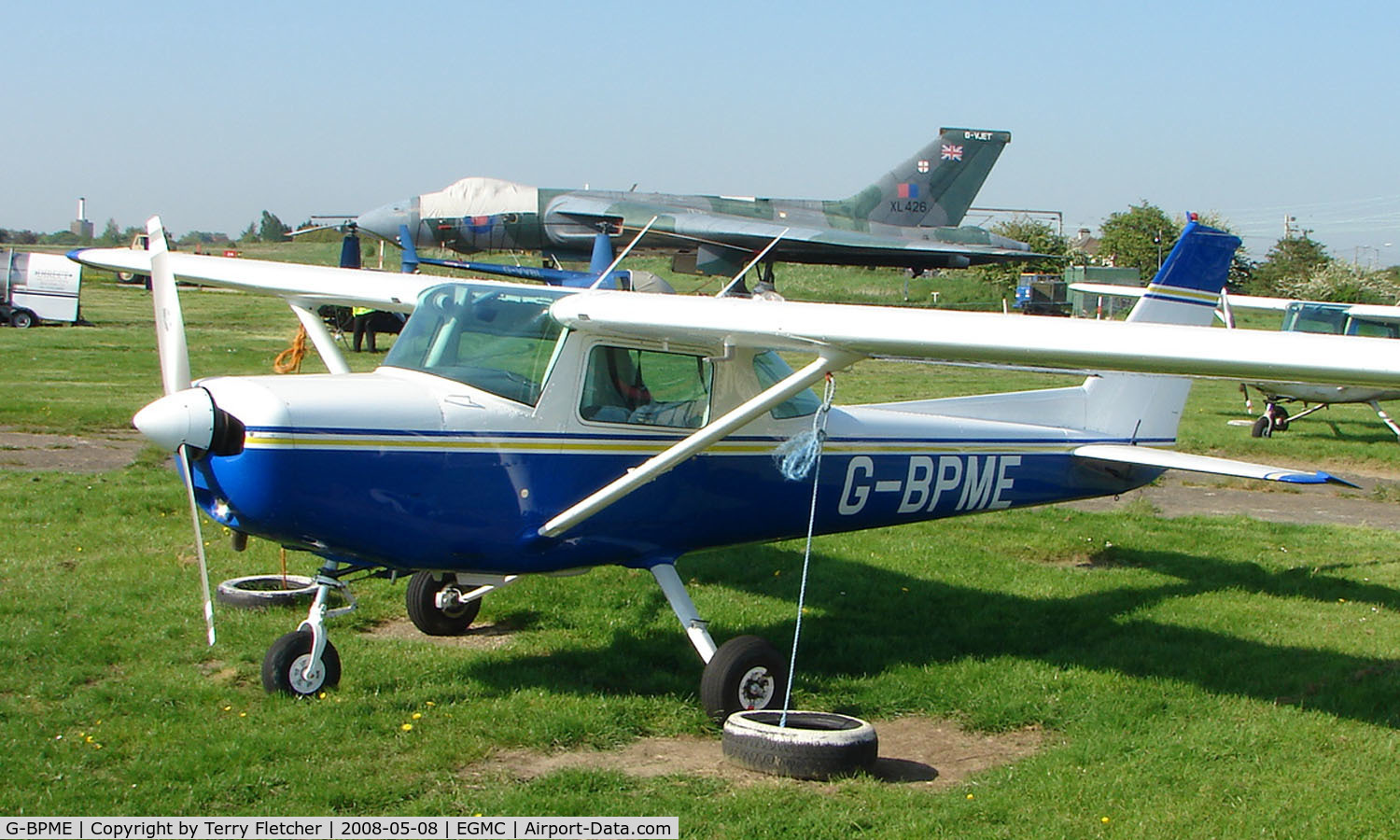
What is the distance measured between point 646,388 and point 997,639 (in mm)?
2869

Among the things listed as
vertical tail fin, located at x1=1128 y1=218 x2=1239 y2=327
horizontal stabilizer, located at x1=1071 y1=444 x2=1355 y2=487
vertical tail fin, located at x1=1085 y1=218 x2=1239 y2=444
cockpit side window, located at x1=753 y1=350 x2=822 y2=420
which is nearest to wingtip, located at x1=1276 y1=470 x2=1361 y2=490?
horizontal stabilizer, located at x1=1071 y1=444 x2=1355 y2=487

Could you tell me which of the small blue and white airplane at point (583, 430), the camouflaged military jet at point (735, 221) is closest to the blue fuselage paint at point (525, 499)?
the small blue and white airplane at point (583, 430)

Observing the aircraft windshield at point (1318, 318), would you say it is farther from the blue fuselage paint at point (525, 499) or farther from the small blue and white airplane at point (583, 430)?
the blue fuselage paint at point (525, 499)

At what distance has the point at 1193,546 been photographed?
33.9 feet

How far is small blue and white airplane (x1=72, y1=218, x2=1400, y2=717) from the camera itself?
204 inches

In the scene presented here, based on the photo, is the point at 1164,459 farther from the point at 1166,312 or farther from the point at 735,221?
the point at 735,221

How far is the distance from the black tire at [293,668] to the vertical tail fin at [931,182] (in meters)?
30.8

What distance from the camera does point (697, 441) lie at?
5859 millimetres

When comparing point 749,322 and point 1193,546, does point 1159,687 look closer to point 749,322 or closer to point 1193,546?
point 749,322

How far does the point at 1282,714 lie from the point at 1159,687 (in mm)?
625

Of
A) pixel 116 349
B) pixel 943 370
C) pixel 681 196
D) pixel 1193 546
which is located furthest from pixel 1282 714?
pixel 681 196

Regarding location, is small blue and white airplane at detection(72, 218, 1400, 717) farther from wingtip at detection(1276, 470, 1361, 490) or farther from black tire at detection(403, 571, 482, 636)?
wingtip at detection(1276, 470, 1361, 490)

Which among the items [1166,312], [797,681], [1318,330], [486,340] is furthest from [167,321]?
[1318,330]

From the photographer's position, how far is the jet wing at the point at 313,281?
750cm
